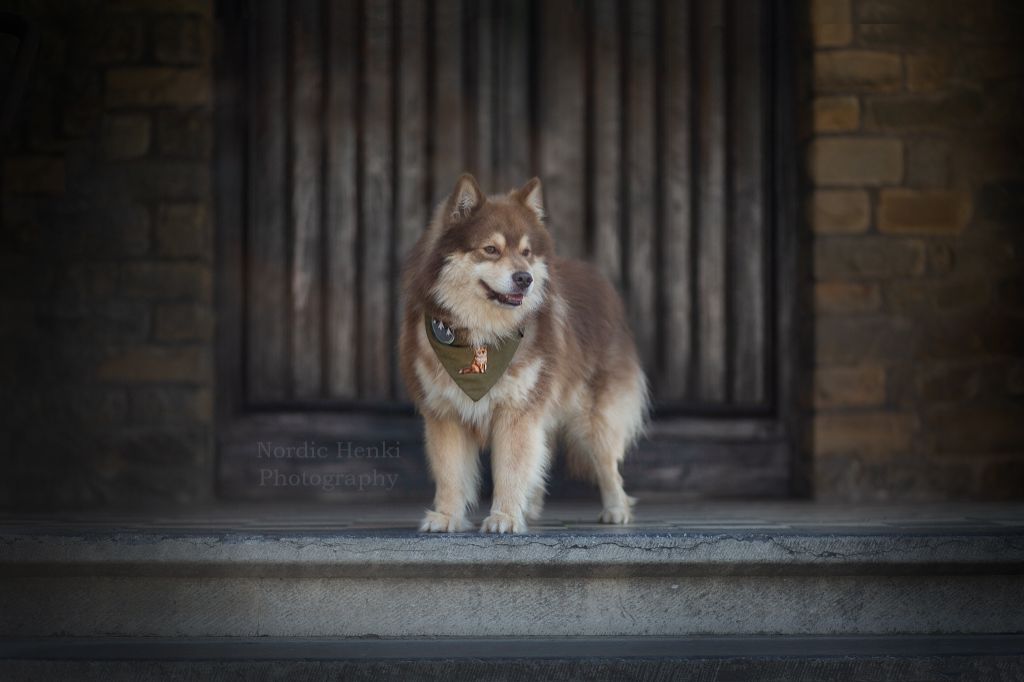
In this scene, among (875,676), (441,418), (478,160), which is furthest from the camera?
(478,160)

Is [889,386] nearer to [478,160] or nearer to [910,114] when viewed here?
[910,114]

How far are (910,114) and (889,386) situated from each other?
109 centimetres

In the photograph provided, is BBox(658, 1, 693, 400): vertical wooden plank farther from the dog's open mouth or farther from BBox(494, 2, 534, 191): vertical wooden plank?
Result: the dog's open mouth

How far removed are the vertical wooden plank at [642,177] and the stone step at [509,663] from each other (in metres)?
2.14

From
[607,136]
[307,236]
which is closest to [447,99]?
[607,136]

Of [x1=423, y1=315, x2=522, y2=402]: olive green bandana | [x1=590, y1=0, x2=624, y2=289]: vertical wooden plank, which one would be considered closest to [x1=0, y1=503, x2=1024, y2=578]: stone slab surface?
[x1=423, y1=315, x2=522, y2=402]: olive green bandana

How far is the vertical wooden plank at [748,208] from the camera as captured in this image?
16.9 ft

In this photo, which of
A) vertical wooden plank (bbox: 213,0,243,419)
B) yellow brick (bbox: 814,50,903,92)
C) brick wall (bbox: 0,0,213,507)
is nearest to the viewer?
brick wall (bbox: 0,0,213,507)

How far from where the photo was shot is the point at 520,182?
5.14 meters

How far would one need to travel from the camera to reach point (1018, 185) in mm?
4992

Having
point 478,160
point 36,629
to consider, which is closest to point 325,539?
point 36,629

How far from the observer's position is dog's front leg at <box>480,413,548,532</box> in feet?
12.0

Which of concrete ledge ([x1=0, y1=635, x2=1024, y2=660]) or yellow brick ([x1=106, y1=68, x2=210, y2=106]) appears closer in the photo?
concrete ledge ([x1=0, y1=635, x2=1024, y2=660])

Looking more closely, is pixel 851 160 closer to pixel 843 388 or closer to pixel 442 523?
pixel 843 388
